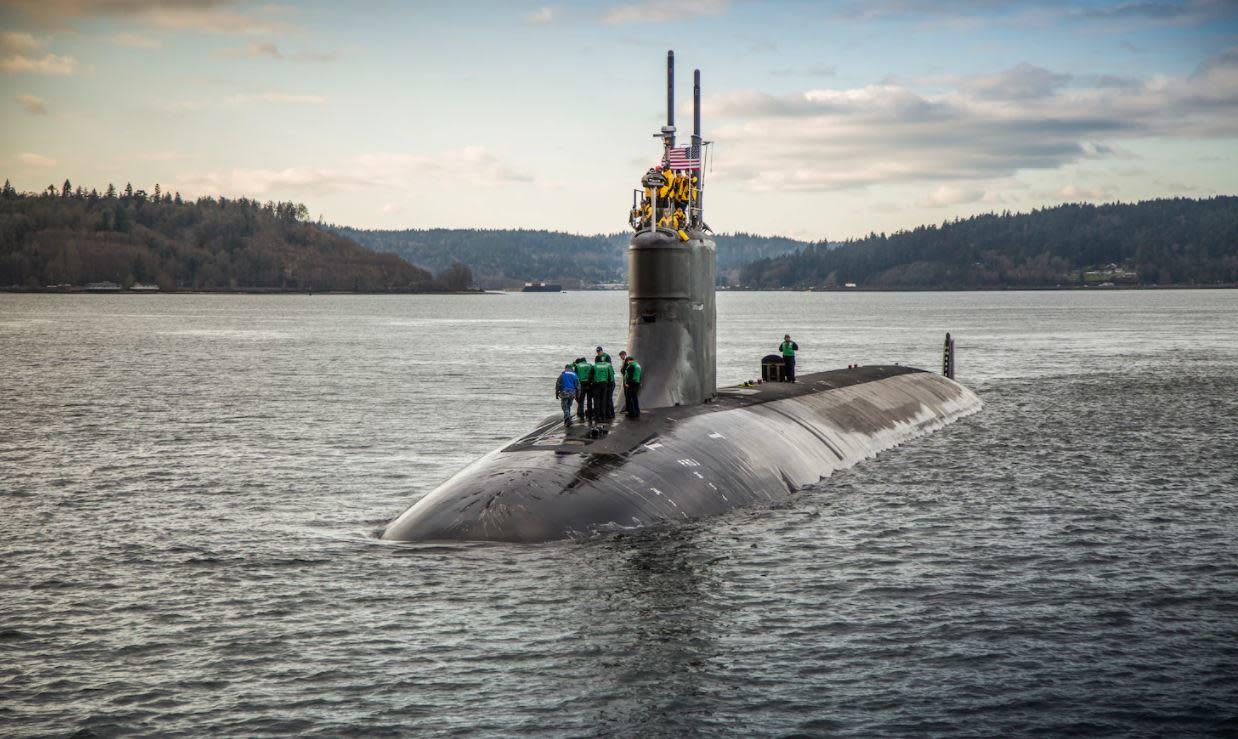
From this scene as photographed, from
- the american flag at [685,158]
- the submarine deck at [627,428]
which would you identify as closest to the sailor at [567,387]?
the submarine deck at [627,428]

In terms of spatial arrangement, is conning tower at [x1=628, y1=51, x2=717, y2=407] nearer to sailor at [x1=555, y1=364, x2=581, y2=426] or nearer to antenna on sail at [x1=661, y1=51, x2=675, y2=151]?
antenna on sail at [x1=661, y1=51, x2=675, y2=151]

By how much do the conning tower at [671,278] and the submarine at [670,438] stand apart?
0.03 m

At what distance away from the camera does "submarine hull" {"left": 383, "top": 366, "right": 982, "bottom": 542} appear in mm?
21828

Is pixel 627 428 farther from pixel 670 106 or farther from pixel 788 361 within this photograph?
pixel 788 361

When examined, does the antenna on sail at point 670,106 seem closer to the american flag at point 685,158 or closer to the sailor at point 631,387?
the american flag at point 685,158

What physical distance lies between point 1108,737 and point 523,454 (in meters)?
12.8

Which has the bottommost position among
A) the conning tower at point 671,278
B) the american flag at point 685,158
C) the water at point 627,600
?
the water at point 627,600

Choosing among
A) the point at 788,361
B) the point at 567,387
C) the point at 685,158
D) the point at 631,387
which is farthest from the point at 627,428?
the point at 788,361

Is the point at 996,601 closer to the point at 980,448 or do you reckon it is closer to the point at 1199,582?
the point at 1199,582

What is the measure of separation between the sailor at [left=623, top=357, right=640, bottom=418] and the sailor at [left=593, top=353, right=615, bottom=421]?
0.33m

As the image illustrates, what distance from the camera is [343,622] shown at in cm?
1809

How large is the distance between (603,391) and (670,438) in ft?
7.52

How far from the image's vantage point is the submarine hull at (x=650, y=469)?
71.6 feet

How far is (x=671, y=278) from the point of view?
2859 cm
